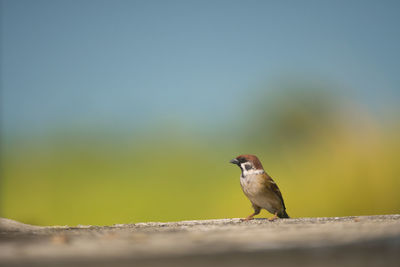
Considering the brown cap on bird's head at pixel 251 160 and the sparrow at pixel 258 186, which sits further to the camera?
the brown cap on bird's head at pixel 251 160

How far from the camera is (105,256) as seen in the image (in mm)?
3092

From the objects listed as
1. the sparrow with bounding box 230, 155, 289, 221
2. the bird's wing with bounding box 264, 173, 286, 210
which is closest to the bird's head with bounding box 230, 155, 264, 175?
the sparrow with bounding box 230, 155, 289, 221

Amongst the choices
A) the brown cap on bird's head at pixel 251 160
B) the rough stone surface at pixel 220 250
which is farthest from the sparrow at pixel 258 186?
the rough stone surface at pixel 220 250

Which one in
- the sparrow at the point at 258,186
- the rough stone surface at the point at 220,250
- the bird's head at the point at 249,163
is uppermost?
the bird's head at the point at 249,163

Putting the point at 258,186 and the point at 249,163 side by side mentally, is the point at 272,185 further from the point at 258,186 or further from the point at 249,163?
the point at 249,163

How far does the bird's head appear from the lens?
7289mm

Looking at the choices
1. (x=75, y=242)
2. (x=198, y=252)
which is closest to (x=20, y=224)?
(x=75, y=242)

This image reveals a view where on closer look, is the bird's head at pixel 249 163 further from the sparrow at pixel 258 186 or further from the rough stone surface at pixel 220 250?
the rough stone surface at pixel 220 250

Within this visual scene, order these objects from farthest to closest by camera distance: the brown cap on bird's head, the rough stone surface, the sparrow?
the brown cap on bird's head → the sparrow → the rough stone surface

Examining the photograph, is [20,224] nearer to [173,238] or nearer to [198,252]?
[173,238]

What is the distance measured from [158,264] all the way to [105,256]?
42 centimetres

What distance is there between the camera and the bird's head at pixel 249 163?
729 cm

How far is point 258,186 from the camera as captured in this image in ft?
23.6

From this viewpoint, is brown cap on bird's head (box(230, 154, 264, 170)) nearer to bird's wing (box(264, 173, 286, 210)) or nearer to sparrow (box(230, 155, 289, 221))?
sparrow (box(230, 155, 289, 221))
